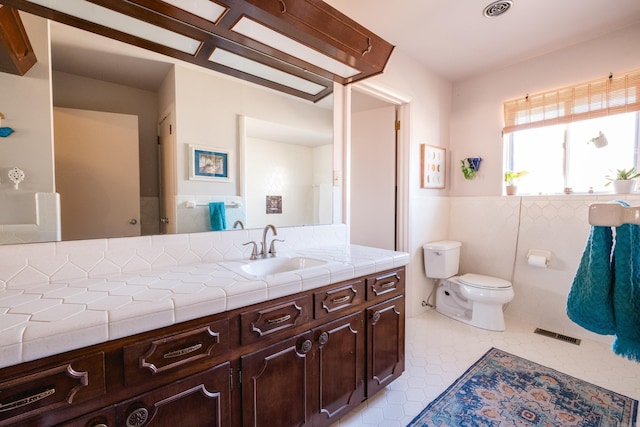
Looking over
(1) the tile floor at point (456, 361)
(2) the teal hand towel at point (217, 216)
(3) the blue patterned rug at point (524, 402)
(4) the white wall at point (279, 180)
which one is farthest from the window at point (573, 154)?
(2) the teal hand towel at point (217, 216)

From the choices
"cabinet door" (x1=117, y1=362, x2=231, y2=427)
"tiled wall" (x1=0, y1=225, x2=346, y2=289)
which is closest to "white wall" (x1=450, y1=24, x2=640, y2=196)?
"tiled wall" (x1=0, y1=225, x2=346, y2=289)

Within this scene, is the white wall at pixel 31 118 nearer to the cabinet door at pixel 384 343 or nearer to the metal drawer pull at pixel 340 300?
the metal drawer pull at pixel 340 300

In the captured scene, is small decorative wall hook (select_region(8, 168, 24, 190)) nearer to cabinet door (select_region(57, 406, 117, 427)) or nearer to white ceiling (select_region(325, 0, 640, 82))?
cabinet door (select_region(57, 406, 117, 427))

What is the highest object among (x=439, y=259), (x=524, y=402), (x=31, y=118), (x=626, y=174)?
(x=31, y=118)

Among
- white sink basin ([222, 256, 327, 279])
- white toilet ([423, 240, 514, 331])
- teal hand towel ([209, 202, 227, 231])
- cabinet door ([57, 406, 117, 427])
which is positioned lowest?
white toilet ([423, 240, 514, 331])

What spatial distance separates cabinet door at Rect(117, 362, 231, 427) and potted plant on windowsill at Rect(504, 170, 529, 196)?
289cm

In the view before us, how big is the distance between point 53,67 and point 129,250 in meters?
0.79

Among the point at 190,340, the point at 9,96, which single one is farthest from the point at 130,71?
the point at 190,340

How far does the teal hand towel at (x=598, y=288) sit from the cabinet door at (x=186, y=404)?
119cm

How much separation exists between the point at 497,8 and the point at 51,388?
9.56 feet

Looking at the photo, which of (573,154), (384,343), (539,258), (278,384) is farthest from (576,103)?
(278,384)

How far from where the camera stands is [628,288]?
2.63ft

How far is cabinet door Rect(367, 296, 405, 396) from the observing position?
1.52 metres

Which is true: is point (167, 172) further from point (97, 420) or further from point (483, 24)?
point (483, 24)
